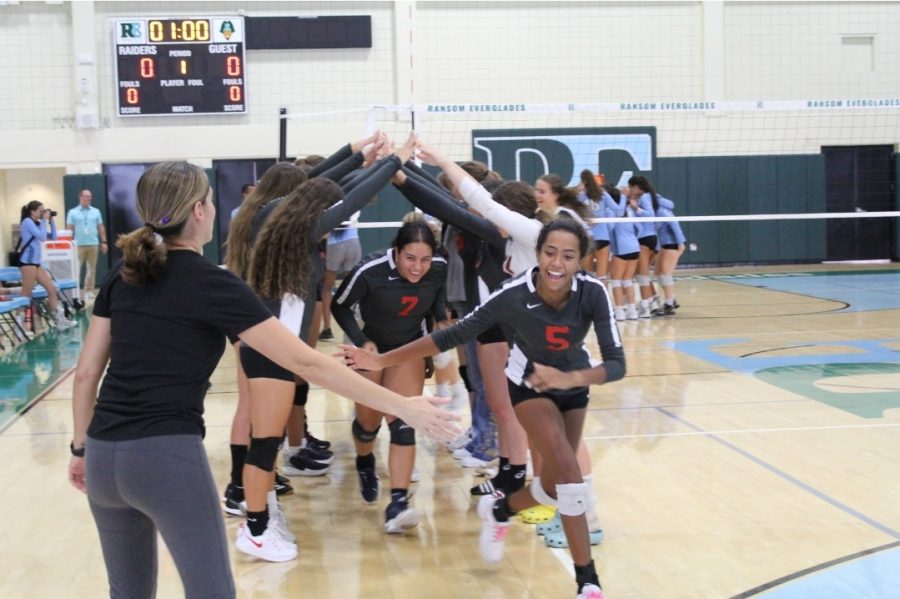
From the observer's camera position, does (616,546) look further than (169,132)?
No

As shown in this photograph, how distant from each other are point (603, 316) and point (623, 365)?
22cm

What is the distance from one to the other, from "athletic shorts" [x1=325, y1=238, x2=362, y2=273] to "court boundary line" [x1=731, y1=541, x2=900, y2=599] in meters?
6.87

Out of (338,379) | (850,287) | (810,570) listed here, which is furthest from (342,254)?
(850,287)

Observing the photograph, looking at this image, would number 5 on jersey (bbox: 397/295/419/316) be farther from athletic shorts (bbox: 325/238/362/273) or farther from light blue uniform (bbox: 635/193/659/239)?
light blue uniform (bbox: 635/193/659/239)

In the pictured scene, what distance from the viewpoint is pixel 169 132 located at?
18844 millimetres

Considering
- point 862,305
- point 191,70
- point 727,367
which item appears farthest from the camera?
point 191,70

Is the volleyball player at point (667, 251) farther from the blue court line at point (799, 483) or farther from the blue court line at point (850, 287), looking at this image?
the blue court line at point (799, 483)

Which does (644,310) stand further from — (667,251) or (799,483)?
(799,483)

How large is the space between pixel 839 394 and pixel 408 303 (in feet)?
13.9

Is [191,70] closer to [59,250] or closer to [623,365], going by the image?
[59,250]

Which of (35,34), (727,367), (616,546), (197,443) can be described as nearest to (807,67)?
(727,367)

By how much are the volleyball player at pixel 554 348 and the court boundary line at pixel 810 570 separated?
2.10ft

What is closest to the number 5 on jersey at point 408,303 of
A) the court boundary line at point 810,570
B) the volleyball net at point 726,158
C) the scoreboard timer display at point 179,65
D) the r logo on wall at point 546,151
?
the court boundary line at point 810,570

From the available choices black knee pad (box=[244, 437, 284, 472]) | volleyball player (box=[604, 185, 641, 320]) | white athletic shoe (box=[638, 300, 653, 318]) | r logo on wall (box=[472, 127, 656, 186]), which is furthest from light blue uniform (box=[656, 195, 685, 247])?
black knee pad (box=[244, 437, 284, 472])
